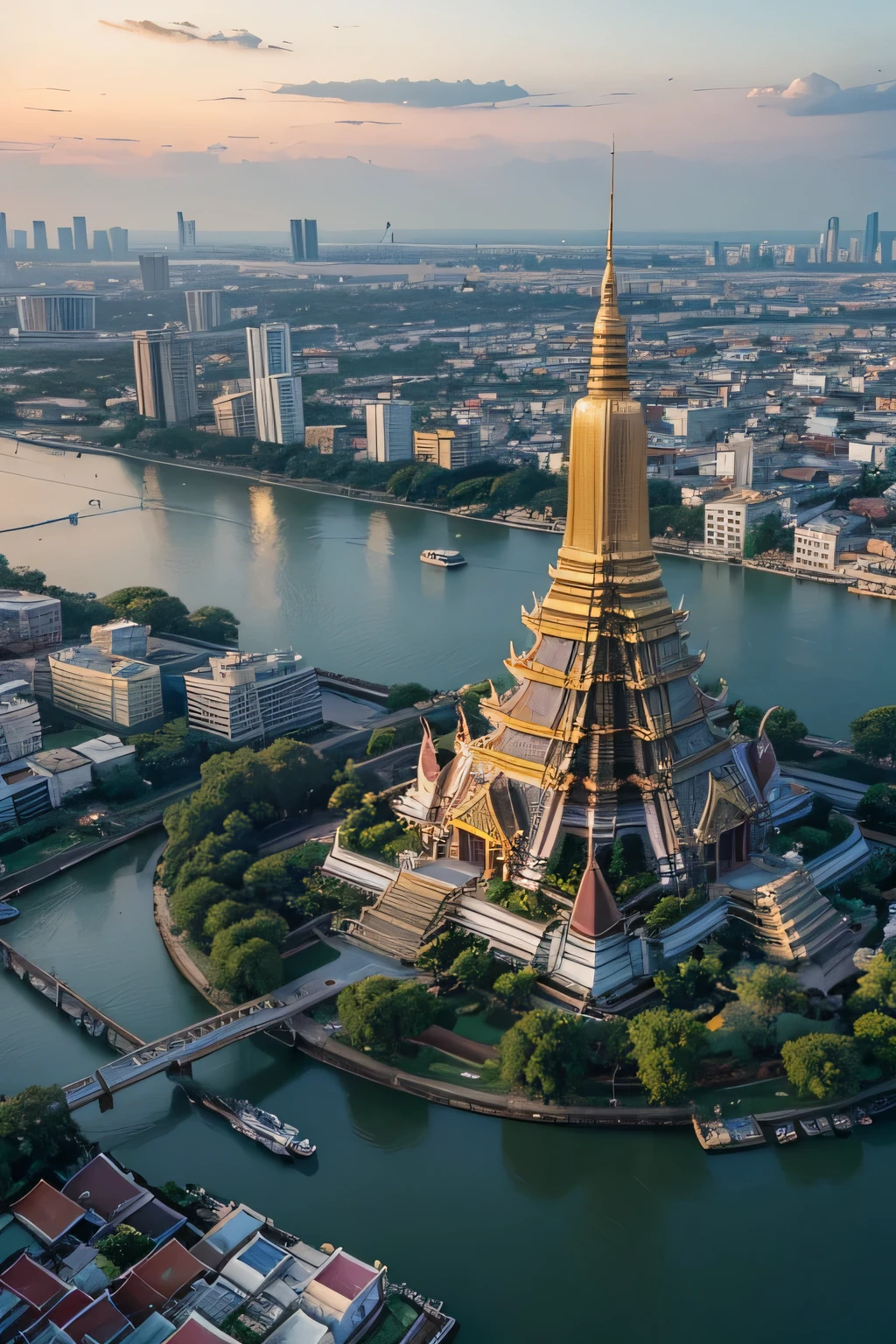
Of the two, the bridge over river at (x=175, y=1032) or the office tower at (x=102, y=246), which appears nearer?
the bridge over river at (x=175, y=1032)

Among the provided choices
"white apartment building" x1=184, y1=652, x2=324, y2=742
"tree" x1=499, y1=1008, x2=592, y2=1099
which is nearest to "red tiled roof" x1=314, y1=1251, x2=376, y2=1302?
"tree" x1=499, y1=1008, x2=592, y2=1099

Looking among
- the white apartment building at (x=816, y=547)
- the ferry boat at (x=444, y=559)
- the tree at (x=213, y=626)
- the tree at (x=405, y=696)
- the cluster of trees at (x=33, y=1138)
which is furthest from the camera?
the ferry boat at (x=444, y=559)

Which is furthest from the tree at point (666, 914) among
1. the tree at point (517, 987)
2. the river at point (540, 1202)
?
the river at point (540, 1202)

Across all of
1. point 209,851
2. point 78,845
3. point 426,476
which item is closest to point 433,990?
point 209,851

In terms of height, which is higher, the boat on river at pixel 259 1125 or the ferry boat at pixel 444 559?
the ferry boat at pixel 444 559

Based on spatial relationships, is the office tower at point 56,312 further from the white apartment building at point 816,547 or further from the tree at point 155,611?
the white apartment building at point 816,547

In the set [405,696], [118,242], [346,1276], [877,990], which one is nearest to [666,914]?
[877,990]

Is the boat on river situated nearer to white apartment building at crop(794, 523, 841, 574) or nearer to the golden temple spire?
the golden temple spire
